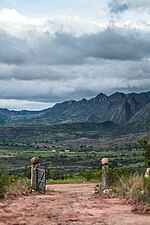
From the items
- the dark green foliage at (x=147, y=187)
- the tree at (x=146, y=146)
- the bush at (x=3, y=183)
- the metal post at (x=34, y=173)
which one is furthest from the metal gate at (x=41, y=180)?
the dark green foliage at (x=147, y=187)

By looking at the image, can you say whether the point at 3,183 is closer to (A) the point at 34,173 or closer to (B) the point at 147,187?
(A) the point at 34,173

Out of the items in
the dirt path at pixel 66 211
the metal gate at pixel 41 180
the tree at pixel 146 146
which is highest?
the tree at pixel 146 146

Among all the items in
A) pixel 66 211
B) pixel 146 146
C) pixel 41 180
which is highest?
pixel 146 146

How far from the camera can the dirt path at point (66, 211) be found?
13727 mm

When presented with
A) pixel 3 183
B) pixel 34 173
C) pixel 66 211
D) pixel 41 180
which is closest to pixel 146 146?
pixel 41 180

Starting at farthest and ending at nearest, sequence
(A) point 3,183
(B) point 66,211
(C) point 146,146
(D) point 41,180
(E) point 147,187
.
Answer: (D) point 41,180
(C) point 146,146
(A) point 3,183
(E) point 147,187
(B) point 66,211

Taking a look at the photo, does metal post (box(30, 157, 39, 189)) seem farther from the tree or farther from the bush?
the tree

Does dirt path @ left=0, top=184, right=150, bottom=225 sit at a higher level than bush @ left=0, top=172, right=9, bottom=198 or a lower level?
lower

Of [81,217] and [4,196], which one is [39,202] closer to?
[4,196]

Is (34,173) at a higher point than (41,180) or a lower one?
higher

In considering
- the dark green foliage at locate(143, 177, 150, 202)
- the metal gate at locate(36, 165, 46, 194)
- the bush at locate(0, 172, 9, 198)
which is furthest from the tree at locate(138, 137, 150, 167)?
the bush at locate(0, 172, 9, 198)

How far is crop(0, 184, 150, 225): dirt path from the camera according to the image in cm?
1373

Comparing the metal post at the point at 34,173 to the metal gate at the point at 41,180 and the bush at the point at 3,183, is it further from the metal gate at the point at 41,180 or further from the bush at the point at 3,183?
the bush at the point at 3,183

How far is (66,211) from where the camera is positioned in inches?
617
